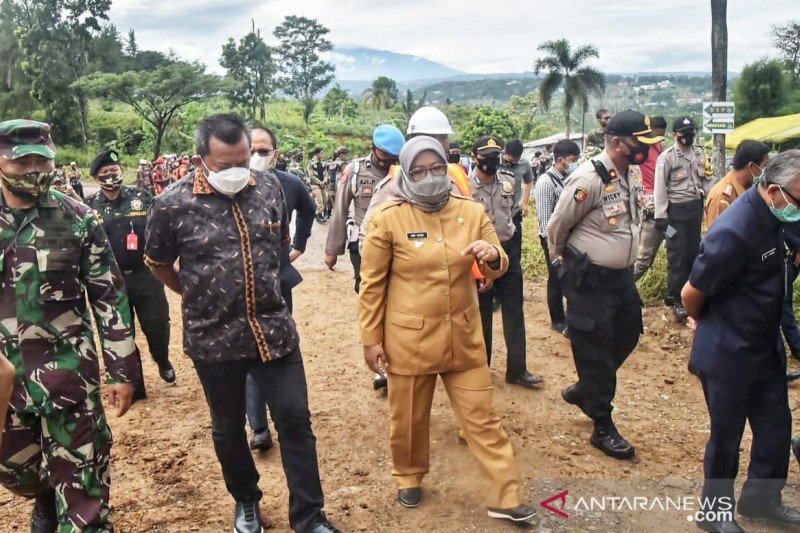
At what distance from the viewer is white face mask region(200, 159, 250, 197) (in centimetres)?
303

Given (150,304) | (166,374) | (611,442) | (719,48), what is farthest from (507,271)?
(719,48)

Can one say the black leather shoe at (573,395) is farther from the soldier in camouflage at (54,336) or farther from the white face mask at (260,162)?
the soldier in camouflage at (54,336)

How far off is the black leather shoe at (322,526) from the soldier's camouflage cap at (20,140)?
80.0 inches

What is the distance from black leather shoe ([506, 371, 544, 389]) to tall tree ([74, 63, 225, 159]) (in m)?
32.5

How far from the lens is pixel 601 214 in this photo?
4.12 metres

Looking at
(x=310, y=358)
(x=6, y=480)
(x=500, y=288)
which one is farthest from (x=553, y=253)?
(x=6, y=480)

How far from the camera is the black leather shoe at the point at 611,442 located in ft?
13.6

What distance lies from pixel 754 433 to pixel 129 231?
4.35 metres

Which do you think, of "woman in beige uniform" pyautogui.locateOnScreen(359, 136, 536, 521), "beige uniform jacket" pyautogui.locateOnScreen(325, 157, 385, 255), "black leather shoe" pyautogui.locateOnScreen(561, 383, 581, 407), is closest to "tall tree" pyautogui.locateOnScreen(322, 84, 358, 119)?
"beige uniform jacket" pyautogui.locateOnScreen(325, 157, 385, 255)

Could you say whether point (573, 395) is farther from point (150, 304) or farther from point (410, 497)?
point (150, 304)

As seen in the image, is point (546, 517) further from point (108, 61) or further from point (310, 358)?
point (108, 61)

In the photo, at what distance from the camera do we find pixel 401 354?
3.42 m

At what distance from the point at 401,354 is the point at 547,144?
41.0m

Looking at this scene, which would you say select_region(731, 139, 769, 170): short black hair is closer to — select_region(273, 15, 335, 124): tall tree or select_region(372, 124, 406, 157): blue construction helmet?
select_region(372, 124, 406, 157): blue construction helmet
